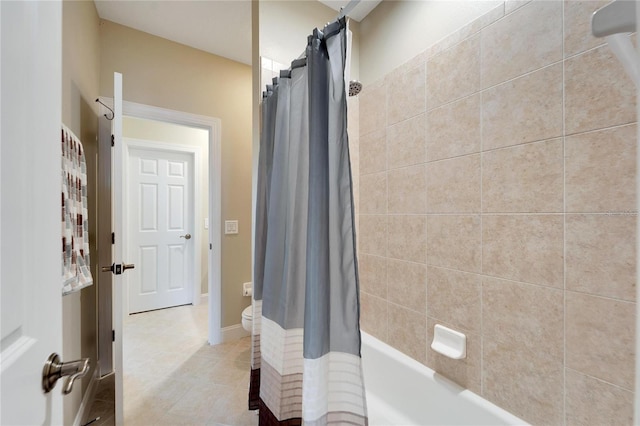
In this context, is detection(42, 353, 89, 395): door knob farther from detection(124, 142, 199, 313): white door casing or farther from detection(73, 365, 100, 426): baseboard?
detection(124, 142, 199, 313): white door casing

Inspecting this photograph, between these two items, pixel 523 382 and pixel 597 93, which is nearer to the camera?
pixel 597 93

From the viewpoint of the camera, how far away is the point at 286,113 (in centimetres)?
131

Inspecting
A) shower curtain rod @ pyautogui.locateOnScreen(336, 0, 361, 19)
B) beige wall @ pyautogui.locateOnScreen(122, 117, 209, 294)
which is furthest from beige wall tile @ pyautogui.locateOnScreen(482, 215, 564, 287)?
beige wall @ pyautogui.locateOnScreen(122, 117, 209, 294)

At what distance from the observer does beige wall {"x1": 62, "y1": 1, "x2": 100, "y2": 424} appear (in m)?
1.37

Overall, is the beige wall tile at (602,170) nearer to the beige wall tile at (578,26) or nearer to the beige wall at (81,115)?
the beige wall tile at (578,26)

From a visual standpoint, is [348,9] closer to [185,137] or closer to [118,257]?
[118,257]

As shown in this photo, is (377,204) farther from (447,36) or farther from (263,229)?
(447,36)

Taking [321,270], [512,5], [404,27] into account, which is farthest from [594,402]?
[404,27]

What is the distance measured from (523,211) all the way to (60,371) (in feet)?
4.75

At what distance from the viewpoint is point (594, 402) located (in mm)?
936

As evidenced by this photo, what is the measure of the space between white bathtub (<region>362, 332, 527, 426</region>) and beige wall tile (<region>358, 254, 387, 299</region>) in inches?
11.8

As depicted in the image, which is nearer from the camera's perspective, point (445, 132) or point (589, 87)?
point (589, 87)

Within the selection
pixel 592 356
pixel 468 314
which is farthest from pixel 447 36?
pixel 592 356

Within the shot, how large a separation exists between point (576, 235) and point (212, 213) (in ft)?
8.04
